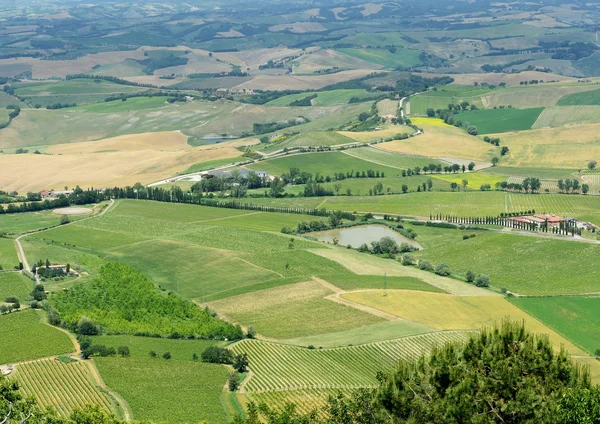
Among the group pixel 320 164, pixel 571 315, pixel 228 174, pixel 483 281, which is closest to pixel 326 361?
pixel 571 315

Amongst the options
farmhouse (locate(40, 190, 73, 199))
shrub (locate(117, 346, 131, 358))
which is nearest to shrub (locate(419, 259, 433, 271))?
shrub (locate(117, 346, 131, 358))

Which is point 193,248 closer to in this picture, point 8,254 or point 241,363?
point 8,254

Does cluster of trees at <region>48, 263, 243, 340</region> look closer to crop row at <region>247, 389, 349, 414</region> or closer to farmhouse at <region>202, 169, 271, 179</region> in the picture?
crop row at <region>247, 389, 349, 414</region>

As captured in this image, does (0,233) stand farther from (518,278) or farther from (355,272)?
(518,278)

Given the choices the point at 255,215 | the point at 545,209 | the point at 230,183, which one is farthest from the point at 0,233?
the point at 545,209

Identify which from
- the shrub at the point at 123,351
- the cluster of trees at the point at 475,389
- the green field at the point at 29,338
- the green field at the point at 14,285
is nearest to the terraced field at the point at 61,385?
the green field at the point at 29,338

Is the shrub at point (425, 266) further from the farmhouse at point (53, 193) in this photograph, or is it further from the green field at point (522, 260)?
the farmhouse at point (53, 193)
